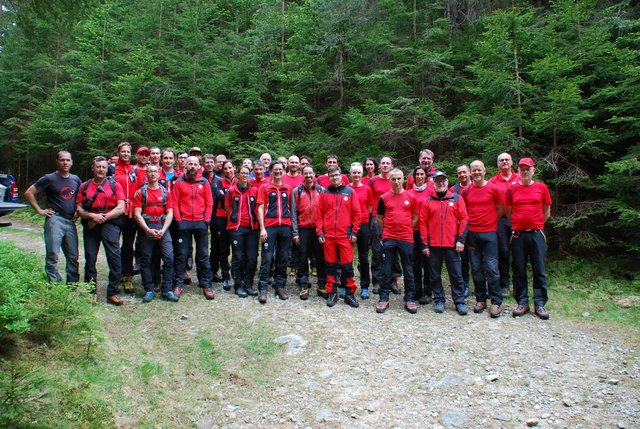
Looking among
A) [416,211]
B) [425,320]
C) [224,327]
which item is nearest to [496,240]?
[416,211]

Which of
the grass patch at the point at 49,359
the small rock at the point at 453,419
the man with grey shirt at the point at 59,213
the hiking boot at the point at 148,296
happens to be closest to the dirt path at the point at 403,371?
the small rock at the point at 453,419

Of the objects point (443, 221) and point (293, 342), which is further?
point (443, 221)

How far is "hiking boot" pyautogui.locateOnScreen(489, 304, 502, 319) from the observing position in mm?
6168

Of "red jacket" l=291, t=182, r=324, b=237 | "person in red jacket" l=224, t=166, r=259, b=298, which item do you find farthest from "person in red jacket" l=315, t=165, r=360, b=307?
"person in red jacket" l=224, t=166, r=259, b=298

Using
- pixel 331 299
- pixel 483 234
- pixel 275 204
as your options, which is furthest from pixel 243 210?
pixel 483 234

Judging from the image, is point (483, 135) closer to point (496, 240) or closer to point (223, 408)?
point (496, 240)

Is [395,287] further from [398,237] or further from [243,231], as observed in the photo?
[243,231]

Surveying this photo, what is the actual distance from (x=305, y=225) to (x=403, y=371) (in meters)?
3.34

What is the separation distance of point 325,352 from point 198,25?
1687 cm

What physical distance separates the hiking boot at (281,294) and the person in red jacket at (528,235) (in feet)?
12.1

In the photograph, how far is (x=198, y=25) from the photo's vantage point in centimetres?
1744

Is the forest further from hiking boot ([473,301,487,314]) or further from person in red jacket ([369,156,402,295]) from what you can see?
hiking boot ([473,301,487,314])

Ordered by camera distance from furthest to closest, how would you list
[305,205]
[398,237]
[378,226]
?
[378,226]
[305,205]
[398,237]

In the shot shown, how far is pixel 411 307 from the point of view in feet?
20.9
